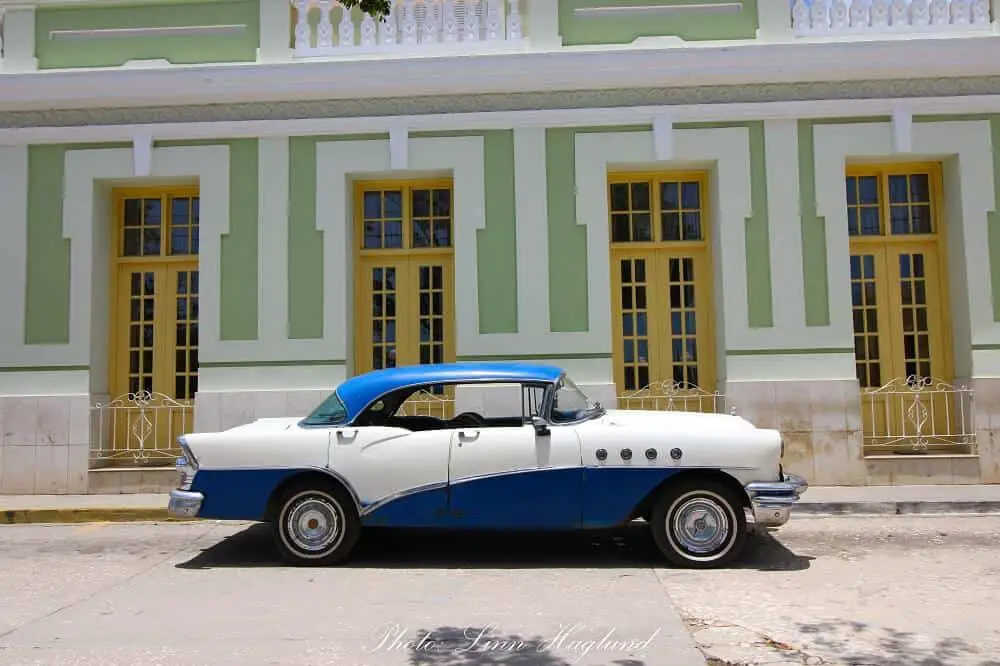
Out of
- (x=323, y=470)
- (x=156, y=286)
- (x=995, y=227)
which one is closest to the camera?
(x=323, y=470)

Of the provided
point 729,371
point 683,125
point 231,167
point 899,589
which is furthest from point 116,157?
point 899,589

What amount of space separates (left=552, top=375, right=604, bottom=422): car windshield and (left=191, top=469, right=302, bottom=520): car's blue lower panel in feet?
6.65

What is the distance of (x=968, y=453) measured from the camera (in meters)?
10.1

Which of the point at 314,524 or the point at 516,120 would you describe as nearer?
the point at 314,524

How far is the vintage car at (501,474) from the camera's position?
21.0ft

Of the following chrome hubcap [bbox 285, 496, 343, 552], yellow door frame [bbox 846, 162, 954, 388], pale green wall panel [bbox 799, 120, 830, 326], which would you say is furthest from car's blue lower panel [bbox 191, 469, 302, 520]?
yellow door frame [bbox 846, 162, 954, 388]

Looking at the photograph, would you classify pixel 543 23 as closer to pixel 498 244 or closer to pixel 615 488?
pixel 498 244

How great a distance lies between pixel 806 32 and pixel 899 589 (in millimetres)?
7266

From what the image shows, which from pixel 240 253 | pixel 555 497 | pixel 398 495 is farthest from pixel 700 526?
pixel 240 253

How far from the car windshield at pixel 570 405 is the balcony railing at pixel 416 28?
5535 millimetres

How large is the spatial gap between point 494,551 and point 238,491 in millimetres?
2074

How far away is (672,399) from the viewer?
10336mm

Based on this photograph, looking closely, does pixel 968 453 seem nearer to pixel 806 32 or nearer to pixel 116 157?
pixel 806 32

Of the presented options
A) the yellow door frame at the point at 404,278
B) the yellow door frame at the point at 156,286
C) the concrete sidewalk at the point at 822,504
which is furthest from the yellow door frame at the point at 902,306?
the yellow door frame at the point at 156,286
